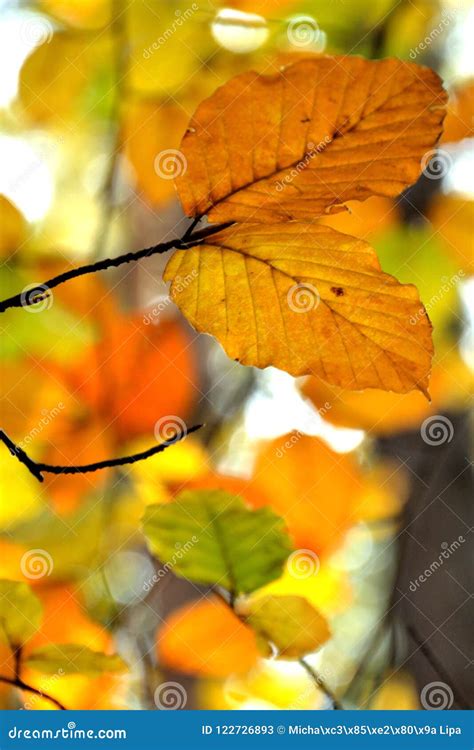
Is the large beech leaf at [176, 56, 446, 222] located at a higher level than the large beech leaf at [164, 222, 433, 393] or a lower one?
higher

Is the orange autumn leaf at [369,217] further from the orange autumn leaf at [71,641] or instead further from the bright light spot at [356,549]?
the orange autumn leaf at [71,641]

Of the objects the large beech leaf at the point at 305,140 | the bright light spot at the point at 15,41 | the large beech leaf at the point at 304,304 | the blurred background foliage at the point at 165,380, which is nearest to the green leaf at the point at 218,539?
the blurred background foliage at the point at 165,380

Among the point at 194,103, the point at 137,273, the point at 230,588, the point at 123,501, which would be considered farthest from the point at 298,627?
the point at 194,103

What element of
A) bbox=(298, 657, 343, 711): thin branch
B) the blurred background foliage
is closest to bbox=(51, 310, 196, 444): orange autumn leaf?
the blurred background foliage

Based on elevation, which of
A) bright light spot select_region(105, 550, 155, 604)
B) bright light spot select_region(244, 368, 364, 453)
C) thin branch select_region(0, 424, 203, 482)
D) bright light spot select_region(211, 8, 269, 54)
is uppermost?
bright light spot select_region(211, 8, 269, 54)

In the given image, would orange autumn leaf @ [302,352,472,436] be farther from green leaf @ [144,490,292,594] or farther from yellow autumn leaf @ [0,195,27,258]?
yellow autumn leaf @ [0,195,27,258]

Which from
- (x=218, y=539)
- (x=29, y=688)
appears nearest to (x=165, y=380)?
(x=218, y=539)
